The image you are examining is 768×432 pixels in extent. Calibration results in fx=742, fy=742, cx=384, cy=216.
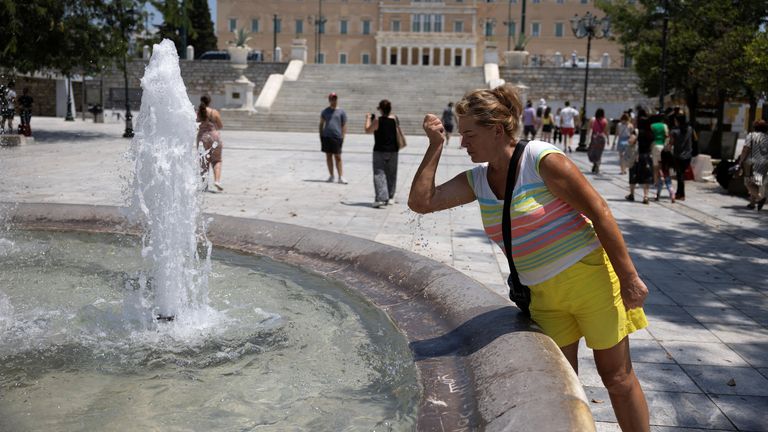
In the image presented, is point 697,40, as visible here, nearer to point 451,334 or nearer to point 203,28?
point 451,334

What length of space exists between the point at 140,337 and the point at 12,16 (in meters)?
17.2

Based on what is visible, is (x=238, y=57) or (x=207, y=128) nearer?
(x=207, y=128)

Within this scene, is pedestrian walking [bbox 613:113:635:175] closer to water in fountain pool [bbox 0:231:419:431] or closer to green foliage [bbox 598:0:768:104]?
green foliage [bbox 598:0:768:104]

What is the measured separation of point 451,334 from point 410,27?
84.7m

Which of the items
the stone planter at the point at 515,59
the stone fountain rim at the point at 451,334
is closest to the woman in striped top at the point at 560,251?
the stone fountain rim at the point at 451,334

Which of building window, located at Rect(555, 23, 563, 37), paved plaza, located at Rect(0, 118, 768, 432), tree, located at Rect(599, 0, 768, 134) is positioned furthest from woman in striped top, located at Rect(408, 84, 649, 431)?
building window, located at Rect(555, 23, 563, 37)

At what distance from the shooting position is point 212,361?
3895 millimetres

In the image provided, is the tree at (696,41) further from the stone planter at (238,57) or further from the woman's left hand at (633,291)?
the stone planter at (238,57)

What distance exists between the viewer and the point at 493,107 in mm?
2732

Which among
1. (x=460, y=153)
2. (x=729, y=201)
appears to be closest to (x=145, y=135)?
(x=729, y=201)

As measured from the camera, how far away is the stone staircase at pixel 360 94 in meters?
33.3

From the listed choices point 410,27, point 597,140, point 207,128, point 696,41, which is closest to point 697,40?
point 696,41

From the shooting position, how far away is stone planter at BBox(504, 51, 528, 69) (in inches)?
1734

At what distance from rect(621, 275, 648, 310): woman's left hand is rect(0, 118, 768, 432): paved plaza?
1029 mm
